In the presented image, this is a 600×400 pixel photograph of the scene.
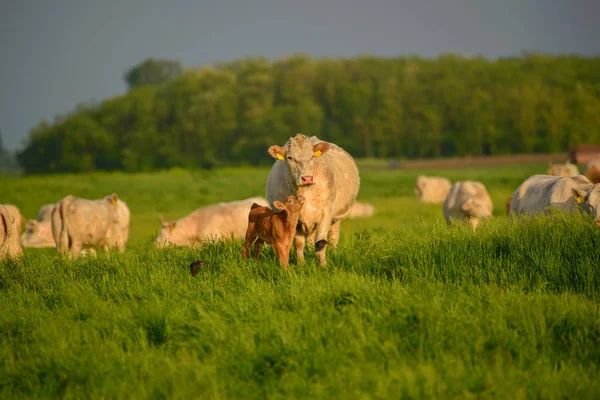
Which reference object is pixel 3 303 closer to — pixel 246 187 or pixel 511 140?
pixel 246 187

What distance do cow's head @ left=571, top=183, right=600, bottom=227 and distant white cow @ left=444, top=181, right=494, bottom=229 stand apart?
639 centimetres

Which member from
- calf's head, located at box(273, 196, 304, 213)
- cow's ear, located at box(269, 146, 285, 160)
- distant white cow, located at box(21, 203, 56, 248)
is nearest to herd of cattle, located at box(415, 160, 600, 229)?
cow's ear, located at box(269, 146, 285, 160)

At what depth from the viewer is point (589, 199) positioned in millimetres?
11898

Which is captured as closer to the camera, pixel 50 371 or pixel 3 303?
pixel 50 371

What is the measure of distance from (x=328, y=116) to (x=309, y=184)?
9492 centimetres

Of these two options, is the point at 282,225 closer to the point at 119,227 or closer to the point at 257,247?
the point at 257,247

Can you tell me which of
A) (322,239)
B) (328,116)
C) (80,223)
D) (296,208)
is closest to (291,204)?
(296,208)

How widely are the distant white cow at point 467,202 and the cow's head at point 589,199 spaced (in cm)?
639

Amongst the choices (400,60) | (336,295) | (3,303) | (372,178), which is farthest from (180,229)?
(400,60)

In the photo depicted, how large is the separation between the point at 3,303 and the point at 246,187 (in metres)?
34.8

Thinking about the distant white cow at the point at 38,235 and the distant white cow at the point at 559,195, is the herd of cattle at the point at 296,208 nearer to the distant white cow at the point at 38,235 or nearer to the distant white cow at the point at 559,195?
the distant white cow at the point at 559,195

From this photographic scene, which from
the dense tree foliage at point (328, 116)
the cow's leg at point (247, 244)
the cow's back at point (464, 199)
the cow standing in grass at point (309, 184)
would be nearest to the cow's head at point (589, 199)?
the cow standing in grass at point (309, 184)

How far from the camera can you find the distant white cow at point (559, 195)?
11.9 meters

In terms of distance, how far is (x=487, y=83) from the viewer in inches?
4008
